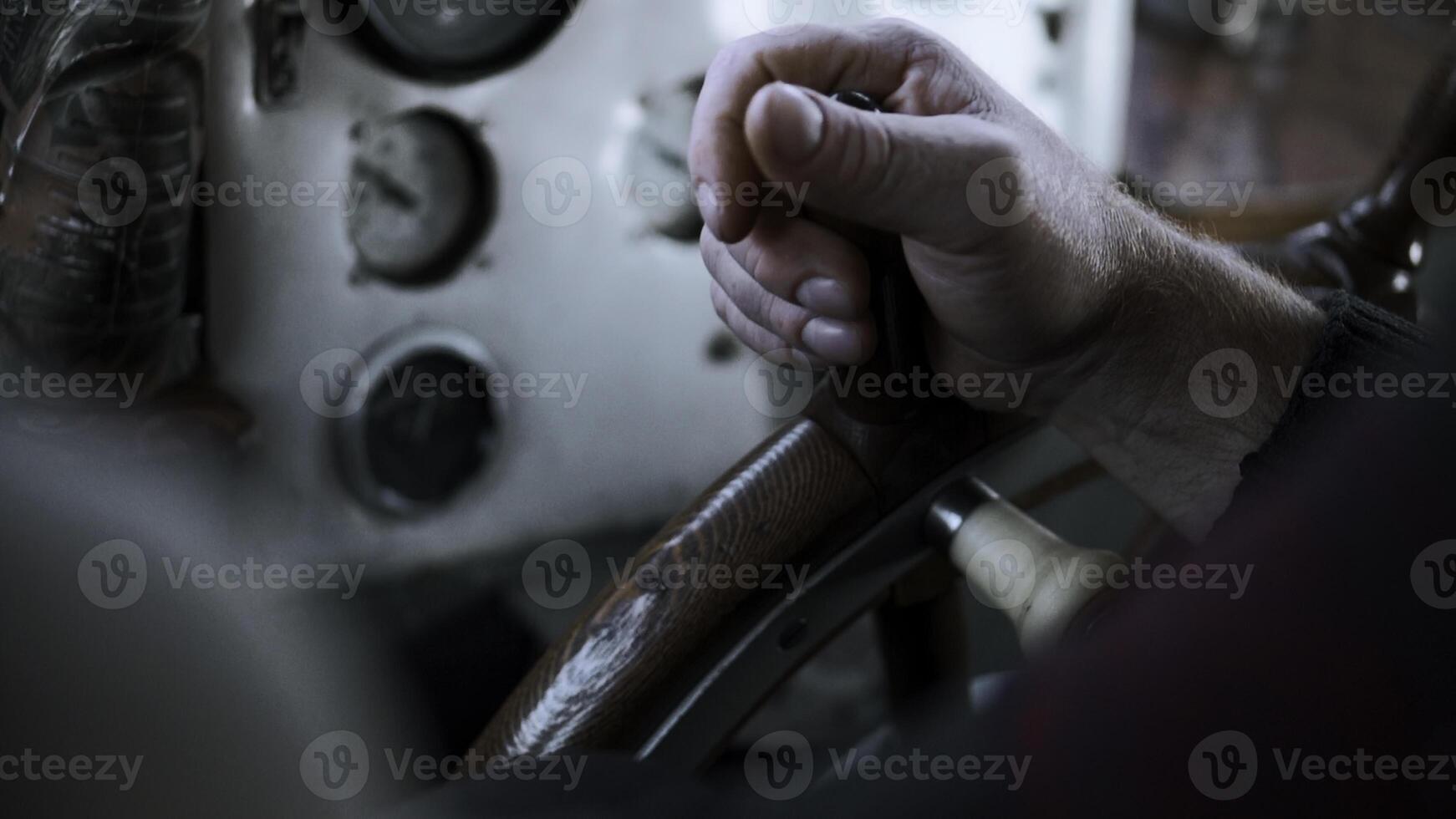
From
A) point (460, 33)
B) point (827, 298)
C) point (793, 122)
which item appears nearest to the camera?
point (793, 122)

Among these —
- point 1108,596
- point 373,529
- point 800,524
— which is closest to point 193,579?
point 800,524

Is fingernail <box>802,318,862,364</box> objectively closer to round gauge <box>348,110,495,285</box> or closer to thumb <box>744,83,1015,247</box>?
thumb <box>744,83,1015,247</box>

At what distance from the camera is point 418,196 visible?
155 cm

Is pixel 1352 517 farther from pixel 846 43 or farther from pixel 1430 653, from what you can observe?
pixel 846 43

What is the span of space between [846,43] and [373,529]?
1.22m

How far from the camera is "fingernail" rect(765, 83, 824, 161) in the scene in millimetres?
425

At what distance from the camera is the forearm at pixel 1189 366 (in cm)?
61

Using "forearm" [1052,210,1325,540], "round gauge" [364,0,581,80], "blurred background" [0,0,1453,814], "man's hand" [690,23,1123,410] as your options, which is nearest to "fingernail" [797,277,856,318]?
"man's hand" [690,23,1123,410]

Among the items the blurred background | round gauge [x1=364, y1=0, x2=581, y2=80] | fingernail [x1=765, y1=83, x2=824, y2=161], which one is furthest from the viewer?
round gauge [x1=364, y1=0, x2=581, y2=80]

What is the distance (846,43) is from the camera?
581 millimetres

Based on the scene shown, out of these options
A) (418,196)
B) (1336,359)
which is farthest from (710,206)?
(418,196)

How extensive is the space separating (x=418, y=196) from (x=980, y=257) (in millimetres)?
1183

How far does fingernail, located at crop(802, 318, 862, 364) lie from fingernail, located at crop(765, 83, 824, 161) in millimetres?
124

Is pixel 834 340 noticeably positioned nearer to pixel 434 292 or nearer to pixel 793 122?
pixel 793 122
